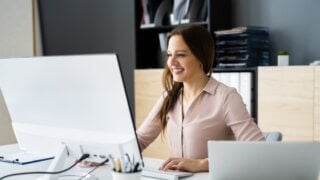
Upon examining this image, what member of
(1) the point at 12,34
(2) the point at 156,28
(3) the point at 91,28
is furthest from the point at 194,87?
(1) the point at 12,34

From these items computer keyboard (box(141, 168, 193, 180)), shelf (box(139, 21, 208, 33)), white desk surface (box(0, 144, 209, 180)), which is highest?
shelf (box(139, 21, 208, 33))

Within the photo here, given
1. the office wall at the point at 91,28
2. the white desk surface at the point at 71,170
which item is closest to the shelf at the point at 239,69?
the office wall at the point at 91,28

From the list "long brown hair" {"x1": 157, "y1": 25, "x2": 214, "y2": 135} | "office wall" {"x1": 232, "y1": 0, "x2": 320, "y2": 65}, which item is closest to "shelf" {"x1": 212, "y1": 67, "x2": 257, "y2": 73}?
"office wall" {"x1": 232, "y1": 0, "x2": 320, "y2": 65}

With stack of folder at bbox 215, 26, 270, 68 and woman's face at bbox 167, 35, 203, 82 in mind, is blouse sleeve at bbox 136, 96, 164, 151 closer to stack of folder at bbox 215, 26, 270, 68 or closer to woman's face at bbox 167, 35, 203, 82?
woman's face at bbox 167, 35, 203, 82

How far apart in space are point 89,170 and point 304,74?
1.54 m

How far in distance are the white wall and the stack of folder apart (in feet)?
5.87

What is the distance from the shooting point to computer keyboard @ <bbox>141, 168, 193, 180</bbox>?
170 centimetres

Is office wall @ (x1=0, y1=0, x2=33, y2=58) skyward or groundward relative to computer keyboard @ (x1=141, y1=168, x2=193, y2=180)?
skyward

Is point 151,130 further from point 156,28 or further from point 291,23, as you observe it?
point 156,28

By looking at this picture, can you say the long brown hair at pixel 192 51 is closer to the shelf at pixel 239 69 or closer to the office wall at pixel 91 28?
the shelf at pixel 239 69

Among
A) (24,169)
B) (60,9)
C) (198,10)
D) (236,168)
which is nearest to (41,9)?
(60,9)

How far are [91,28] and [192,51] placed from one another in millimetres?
2271

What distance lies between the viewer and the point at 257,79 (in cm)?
311

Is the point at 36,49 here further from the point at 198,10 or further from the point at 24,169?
the point at 24,169
